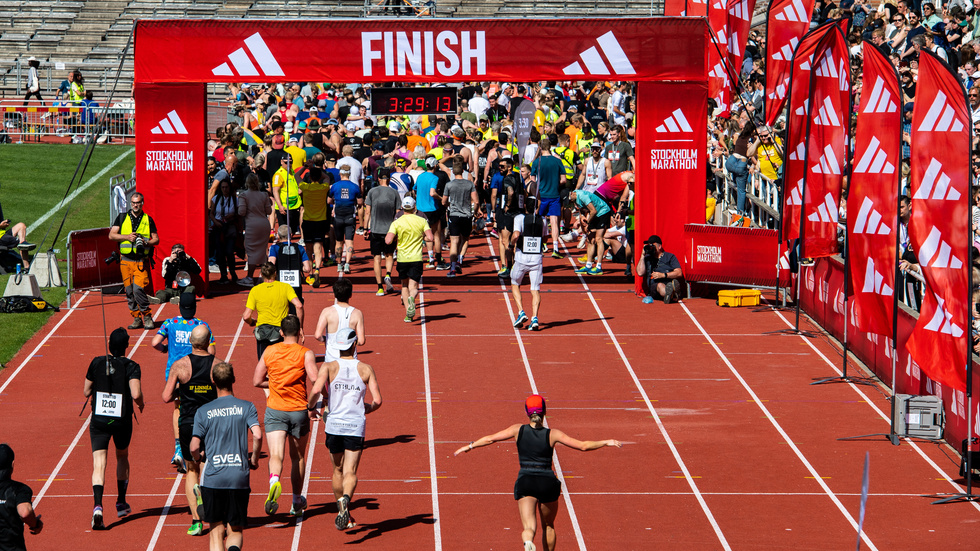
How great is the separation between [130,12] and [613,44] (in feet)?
101

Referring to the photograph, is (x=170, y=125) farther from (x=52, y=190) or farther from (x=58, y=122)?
(x=58, y=122)

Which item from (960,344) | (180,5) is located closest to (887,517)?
(960,344)

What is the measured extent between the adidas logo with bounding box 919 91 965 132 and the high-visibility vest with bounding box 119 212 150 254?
11261mm

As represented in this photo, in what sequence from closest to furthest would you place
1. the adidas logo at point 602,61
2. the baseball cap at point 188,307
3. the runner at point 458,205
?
the baseball cap at point 188,307 < the adidas logo at point 602,61 < the runner at point 458,205

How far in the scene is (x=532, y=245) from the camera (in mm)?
18047

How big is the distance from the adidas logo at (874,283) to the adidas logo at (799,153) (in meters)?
3.10

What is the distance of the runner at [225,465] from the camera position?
10.1m

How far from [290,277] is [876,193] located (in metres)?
7.41

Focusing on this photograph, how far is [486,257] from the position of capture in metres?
24.3

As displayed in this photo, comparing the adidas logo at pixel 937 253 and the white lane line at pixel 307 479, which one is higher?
the adidas logo at pixel 937 253

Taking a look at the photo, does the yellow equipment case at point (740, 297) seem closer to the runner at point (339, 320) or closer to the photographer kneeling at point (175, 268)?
the photographer kneeling at point (175, 268)

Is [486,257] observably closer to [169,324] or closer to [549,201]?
[549,201]

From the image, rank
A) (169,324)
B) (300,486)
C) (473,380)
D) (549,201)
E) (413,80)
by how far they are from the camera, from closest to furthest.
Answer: (300,486)
(169,324)
(473,380)
(413,80)
(549,201)

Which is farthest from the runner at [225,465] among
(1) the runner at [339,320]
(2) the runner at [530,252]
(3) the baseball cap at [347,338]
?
(2) the runner at [530,252]
